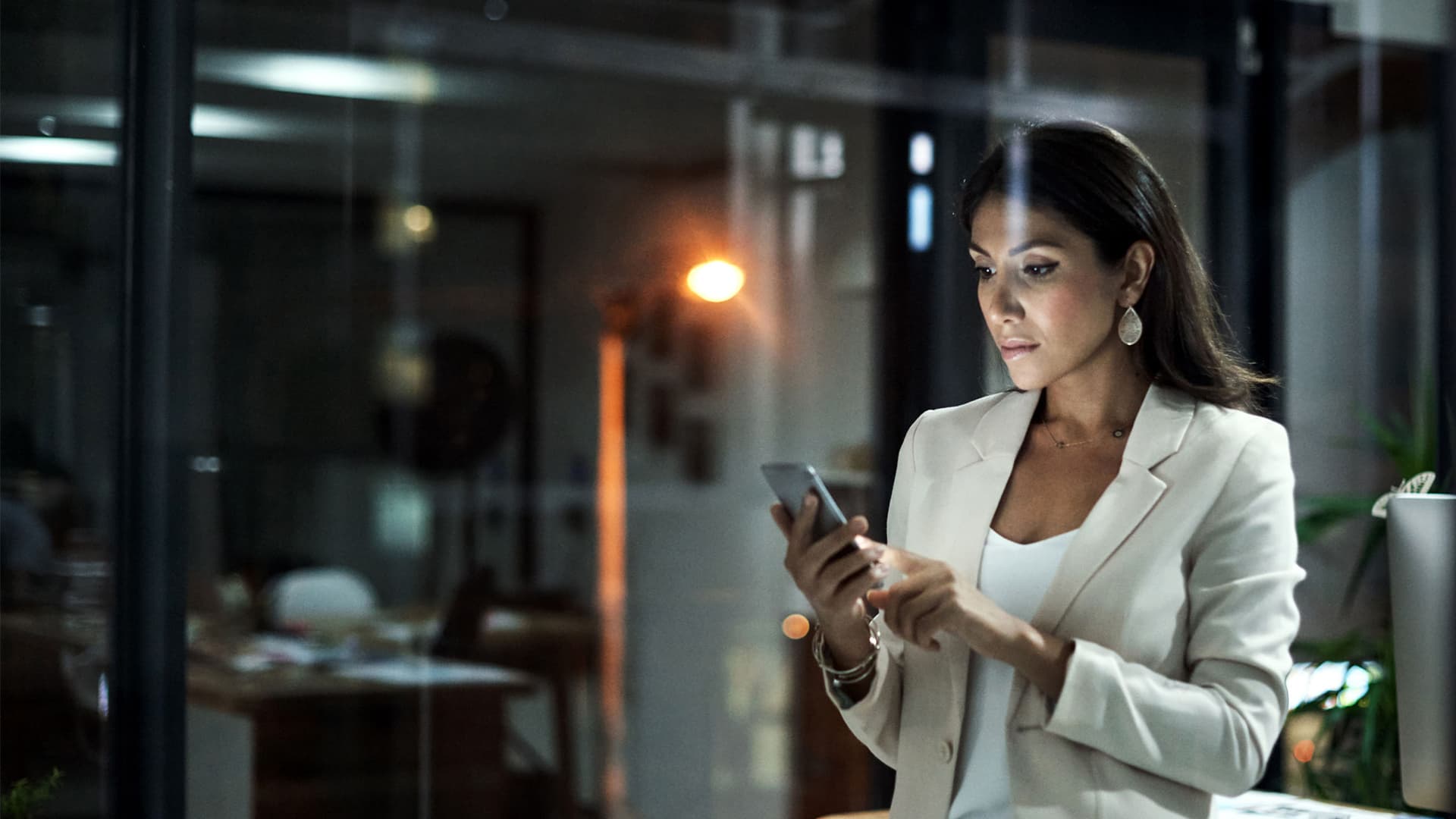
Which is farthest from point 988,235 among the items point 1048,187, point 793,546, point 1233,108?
point 1233,108

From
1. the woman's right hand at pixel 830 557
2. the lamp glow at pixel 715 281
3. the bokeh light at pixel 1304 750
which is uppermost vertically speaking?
the lamp glow at pixel 715 281

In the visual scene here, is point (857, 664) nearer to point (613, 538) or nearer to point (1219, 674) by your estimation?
point (1219, 674)

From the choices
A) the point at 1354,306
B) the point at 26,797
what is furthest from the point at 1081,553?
the point at 1354,306

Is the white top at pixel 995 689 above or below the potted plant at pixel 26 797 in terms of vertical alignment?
above

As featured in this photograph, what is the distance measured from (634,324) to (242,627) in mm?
1589

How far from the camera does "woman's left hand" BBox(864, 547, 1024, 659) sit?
145 cm

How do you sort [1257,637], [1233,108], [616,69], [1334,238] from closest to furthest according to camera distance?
[1257,637], [1233,108], [1334,238], [616,69]

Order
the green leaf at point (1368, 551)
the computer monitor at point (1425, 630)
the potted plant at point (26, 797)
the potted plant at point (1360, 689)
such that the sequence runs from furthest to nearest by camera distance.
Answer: the green leaf at point (1368, 551) → the potted plant at point (1360, 689) → the potted plant at point (26, 797) → the computer monitor at point (1425, 630)

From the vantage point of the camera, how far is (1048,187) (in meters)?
1.54

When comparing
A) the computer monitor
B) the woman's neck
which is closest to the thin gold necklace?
the woman's neck

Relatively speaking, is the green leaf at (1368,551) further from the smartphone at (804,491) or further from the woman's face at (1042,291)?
the smartphone at (804,491)

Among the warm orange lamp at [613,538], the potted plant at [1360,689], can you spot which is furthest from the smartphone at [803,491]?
the warm orange lamp at [613,538]

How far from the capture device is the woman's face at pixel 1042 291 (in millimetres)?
1525

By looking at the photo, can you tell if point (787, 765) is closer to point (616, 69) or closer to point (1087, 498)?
point (616, 69)
